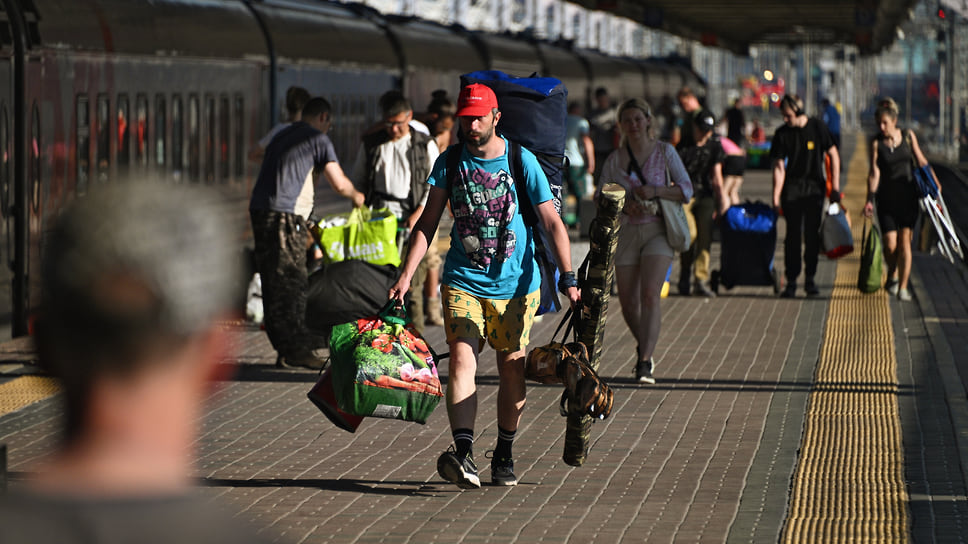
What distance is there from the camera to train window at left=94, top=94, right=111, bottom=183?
39.3 ft

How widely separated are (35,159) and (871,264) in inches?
279

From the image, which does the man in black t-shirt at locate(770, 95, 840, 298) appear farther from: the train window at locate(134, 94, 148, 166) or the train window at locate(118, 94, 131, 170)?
the train window at locate(118, 94, 131, 170)

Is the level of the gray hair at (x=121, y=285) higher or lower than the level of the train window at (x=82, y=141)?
higher

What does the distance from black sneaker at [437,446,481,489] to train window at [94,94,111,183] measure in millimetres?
6007

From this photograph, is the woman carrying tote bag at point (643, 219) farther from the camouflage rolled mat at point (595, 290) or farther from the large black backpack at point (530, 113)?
the camouflage rolled mat at point (595, 290)

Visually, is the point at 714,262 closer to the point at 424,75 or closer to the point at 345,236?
the point at 424,75

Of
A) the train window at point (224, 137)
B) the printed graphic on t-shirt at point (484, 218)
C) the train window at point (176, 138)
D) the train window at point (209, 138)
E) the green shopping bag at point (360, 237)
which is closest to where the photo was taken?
the printed graphic on t-shirt at point (484, 218)

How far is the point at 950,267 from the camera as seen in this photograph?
A: 58.3 ft

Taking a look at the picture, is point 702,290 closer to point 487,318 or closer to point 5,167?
point 5,167

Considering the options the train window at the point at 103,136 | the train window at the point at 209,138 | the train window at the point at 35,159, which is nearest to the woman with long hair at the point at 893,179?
the train window at the point at 209,138

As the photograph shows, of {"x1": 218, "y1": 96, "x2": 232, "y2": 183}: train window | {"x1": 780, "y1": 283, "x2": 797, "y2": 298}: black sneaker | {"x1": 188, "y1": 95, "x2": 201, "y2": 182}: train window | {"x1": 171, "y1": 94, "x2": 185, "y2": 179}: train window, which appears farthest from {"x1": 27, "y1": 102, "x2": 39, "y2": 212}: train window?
{"x1": 780, "y1": 283, "x2": 797, "y2": 298}: black sneaker

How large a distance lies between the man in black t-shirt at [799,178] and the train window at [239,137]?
4.80 m

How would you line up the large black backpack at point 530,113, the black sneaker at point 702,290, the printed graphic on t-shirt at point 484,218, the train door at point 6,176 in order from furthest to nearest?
the black sneaker at point 702,290, the train door at point 6,176, the large black backpack at point 530,113, the printed graphic on t-shirt at point 484,218

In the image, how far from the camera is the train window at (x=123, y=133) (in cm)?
1234
